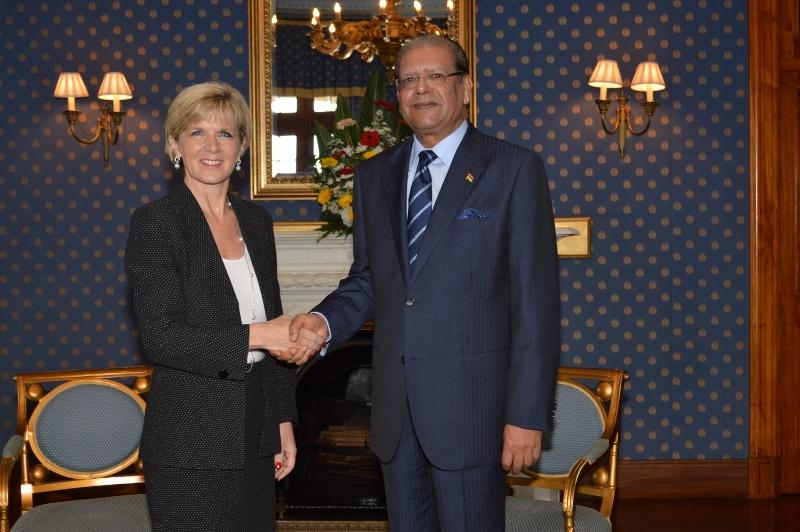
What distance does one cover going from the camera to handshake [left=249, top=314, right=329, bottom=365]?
2410mm

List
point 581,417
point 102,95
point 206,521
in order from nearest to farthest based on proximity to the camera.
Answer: point 206,521 → point 581,417 → point 102,95

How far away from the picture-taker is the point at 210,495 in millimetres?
2324

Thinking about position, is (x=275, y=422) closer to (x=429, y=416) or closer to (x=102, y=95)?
(x=429, y=416)

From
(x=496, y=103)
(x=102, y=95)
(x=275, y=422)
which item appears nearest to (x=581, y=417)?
(x=275, y=422)

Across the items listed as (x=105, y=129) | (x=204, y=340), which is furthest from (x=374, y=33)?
(x=204, y=340)

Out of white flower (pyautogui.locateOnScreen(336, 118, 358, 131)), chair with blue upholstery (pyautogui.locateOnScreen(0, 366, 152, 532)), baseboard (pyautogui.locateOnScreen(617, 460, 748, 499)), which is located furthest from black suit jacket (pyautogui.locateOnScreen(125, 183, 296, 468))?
baseboard (pyautogui.locateOnScreen(617, 460, 748, 499))

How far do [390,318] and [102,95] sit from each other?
331 centimetres

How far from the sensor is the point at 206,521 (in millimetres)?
2312

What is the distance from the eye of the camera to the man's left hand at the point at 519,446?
96.9 inches

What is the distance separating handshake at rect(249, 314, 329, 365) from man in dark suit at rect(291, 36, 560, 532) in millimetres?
52

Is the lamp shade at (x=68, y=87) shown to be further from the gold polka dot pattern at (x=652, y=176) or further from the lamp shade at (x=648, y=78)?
the lamp shade at (x=648, y=78)

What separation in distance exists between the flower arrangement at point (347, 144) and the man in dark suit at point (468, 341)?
7.61ft

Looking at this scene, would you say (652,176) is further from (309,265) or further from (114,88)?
(114,88)

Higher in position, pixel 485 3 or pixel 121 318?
pixel 485 3
